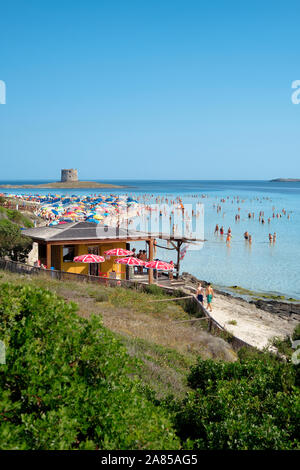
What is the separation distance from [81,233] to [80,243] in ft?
2.00

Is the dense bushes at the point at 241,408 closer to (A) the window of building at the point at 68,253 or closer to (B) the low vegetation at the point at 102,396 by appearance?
(B) the low vegetation at the point at 102,396

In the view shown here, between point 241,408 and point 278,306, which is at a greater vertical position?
point 241,408

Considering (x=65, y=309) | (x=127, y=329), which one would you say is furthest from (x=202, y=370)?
(x=127, y=329)

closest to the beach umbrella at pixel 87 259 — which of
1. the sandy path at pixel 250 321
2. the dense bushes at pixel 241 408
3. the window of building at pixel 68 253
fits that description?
the window of building at pixel 68 253

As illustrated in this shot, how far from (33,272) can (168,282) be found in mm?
7529

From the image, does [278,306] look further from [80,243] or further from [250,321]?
[80,243]

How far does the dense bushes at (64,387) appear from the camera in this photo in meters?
3.29

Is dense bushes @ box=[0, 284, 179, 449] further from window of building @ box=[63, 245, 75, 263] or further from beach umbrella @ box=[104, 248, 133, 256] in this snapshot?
window of building @ box=[63, 245, 75, 263]

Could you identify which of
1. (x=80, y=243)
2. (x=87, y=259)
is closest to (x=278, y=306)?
(x=87, y=259)

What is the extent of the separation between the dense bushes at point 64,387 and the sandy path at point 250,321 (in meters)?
12.0

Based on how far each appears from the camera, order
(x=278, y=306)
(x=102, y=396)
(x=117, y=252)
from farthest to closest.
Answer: (x=278, y=306)
(x=117, y=252)
(x=102, y=396)

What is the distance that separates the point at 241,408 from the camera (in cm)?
488
